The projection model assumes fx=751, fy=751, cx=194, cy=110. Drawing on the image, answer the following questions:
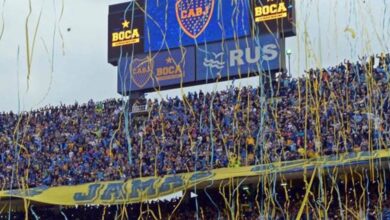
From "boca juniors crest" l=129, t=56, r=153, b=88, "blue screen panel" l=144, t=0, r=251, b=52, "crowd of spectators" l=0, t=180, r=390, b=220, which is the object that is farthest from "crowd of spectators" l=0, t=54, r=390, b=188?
"blue screen panel" l=144, t=0, r=251, b=52

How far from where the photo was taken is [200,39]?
1866cm

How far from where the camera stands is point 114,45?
65.5 feet

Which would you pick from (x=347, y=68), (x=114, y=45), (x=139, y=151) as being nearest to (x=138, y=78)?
(x=114, y=45)

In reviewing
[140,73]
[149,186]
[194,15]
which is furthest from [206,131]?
[140,73]

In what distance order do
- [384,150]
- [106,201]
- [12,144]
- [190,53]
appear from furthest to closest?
[12,144], [190,53], [106,201], [384,150]

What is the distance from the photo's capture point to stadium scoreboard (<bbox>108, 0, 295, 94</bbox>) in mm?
17453

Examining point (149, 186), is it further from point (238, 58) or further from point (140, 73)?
point (140, 73)

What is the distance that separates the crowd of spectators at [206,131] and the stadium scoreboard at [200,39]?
61 cm

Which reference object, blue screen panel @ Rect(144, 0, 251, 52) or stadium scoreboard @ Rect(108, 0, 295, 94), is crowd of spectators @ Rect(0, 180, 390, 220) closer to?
stadium scoreboard @ Rect(108, 0, 295, 94)

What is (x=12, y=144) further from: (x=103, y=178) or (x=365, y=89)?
(x=365, y=89)

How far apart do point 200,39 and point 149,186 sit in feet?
14.3

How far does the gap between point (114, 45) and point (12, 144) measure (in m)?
3.88

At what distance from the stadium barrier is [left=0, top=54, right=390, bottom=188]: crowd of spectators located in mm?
275

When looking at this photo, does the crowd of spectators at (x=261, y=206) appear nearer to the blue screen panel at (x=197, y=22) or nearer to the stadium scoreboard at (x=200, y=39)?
the stadium scoreboard at (x=200, y=39)
